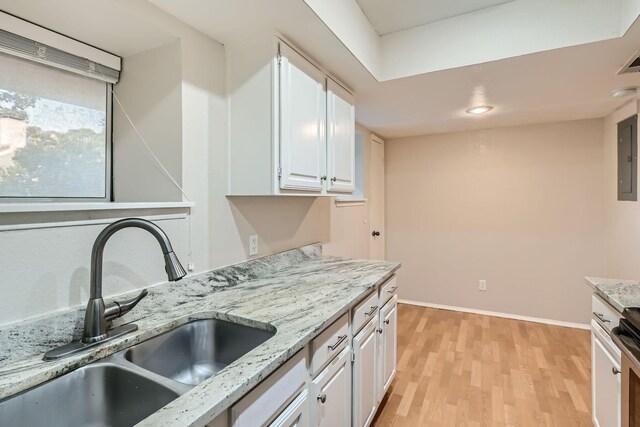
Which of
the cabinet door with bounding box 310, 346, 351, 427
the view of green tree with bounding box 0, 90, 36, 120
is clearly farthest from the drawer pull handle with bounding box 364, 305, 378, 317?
the view of green tree with bounding box 0, 90, 36, 120

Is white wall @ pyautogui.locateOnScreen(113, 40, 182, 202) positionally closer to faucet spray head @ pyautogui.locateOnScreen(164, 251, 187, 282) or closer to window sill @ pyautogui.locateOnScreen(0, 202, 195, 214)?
window sill @ pyautogui.locateOnScreen(0, 202, 195, 214)

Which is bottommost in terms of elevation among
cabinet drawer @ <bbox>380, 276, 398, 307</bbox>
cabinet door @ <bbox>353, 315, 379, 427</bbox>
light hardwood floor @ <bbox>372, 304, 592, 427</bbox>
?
light hardwood floor @ <bbox>372, 304, 592, 427</bbox>

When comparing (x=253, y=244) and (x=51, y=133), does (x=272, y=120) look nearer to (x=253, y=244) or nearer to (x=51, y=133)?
(x=253, y=244)

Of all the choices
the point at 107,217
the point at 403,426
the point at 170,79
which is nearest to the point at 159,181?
the point at 107,217

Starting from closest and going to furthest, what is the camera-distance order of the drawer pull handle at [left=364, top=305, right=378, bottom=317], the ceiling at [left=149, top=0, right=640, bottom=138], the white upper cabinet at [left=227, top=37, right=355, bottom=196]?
the ceiling at [left=149, top=0, right=640, bottom=138]
the white upper cabinet at [left=227, top=37, right=355, bottom=196]
the drawer pull handle at [left=364, top=305, right=378, bottom=317]

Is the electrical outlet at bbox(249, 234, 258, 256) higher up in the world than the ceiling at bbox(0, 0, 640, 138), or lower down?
lower down

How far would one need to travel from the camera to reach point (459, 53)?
1.93m

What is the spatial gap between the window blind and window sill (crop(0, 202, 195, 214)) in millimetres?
614

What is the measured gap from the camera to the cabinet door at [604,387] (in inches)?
58.2

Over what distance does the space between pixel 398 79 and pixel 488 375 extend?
7.57 feet

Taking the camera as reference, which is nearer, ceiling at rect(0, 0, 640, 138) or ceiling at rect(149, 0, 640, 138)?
ceiling at rect(0, 0, 640, 138)

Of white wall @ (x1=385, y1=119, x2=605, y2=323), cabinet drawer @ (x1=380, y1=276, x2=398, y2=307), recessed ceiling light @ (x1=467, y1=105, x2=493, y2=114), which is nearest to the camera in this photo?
cabinet drawer @ (x1=380, y1=276, x2=398, y2=307)

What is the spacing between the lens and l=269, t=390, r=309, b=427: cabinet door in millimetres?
1016

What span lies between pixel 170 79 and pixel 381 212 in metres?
3.12
